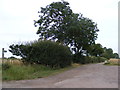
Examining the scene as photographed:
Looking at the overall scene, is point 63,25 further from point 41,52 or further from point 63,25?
point 41,52

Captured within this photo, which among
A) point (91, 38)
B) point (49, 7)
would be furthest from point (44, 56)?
point (91, 38)

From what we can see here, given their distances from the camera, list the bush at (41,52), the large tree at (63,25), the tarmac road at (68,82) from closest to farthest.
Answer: the tarmac road at (68,82) < the bush at (41,52) < the large tree at (63,25)

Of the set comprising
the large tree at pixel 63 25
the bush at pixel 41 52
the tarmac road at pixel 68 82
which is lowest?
the tarmac road at pixel 68 82

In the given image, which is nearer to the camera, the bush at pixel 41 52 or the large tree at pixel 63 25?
the bush at pixel 41 52

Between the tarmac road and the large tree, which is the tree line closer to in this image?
the large tree

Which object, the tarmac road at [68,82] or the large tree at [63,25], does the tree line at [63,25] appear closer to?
the large tree at [63,25]

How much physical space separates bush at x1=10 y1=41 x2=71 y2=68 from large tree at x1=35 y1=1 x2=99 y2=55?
34.4 ft

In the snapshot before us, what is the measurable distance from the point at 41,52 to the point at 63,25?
14.3m

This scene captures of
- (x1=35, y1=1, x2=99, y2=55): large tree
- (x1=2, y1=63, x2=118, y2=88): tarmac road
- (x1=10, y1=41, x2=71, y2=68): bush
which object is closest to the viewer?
(x1=2, y1=63, x2=118, y2=88): tarmac road

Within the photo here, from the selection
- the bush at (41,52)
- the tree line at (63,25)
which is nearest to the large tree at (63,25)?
the tree line at (63,25)

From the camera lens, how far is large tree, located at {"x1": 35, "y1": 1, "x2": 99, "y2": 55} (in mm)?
38969

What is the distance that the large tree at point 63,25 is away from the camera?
3897cm

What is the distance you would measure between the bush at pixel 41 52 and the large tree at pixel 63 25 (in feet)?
34.4

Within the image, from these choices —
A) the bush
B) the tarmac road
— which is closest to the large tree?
the bush
